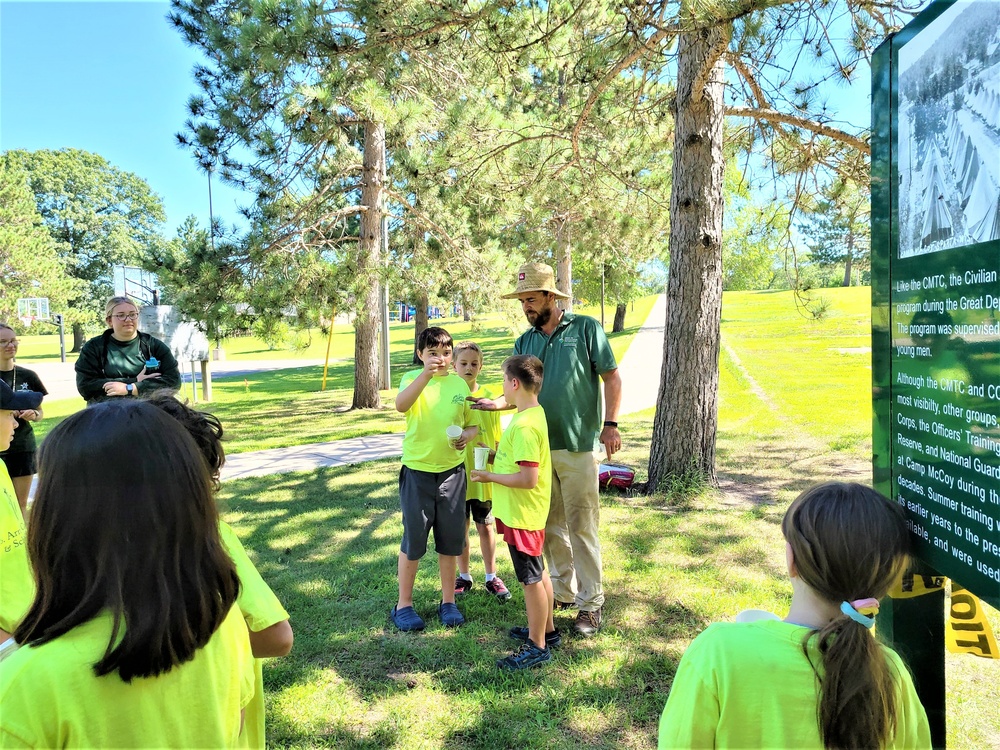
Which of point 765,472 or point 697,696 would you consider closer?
point 697,696

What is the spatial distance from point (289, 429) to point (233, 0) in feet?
21.8

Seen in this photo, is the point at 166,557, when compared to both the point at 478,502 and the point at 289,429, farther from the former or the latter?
the point at 289,429

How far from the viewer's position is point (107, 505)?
1.16 metres

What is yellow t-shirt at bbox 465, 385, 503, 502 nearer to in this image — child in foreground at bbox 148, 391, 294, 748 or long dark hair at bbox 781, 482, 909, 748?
child in foreground at bbox 148, 391, 294, 748

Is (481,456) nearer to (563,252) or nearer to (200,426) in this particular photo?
(200,426)

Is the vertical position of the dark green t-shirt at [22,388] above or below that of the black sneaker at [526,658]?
above

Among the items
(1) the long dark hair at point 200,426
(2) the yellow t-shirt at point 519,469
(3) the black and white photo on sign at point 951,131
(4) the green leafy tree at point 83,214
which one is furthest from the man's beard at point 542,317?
(4) the green leafy tree at point 83,214

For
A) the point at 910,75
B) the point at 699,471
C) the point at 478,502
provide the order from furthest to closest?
the point at 699,471, the point at 478,502, the point at 910,75

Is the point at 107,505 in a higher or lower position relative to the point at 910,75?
lower

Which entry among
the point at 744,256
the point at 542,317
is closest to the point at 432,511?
the point at 542,317

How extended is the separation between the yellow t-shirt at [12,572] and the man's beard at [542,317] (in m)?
2.69

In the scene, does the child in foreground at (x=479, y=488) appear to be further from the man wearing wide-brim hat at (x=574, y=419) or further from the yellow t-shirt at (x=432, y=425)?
the man wearing wide-brim hat at (x=574, y=419)

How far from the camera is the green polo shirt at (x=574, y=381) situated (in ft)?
12.3

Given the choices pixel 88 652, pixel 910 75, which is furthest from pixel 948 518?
pixel 88 652
